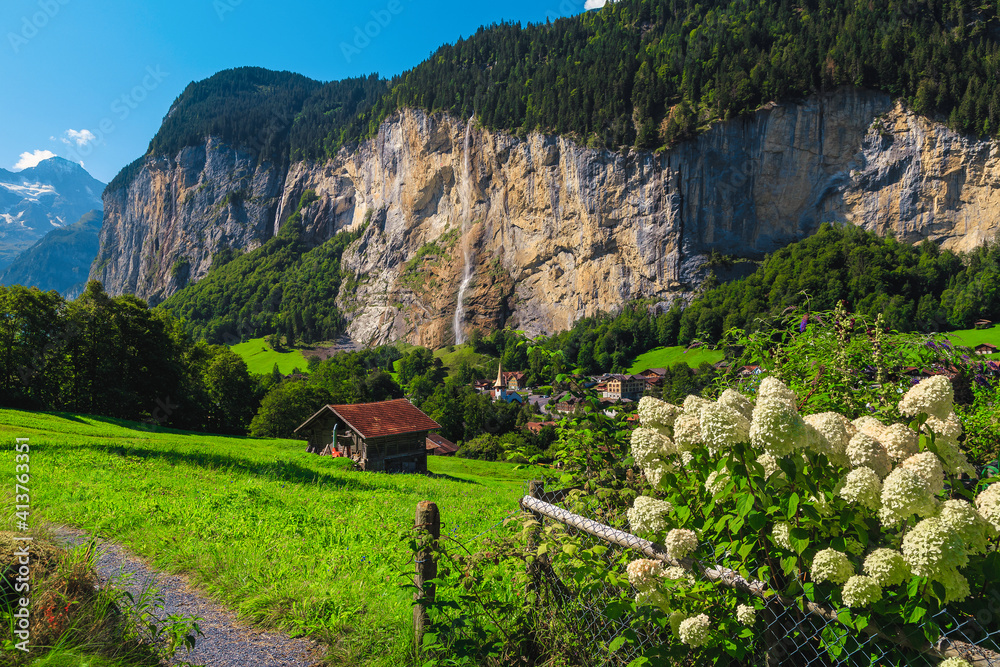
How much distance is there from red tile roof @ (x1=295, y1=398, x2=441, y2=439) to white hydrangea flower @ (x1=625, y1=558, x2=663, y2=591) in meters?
20.5

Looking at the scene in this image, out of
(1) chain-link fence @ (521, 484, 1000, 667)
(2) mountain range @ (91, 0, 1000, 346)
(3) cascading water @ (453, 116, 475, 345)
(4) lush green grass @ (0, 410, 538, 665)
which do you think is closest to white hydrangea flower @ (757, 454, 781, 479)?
(1) chain-link fence @ (521, 484, 1000, 667)

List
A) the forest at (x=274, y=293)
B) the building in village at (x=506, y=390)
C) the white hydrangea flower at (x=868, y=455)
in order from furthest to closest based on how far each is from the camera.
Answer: the forest at (x=274, y=293)
the building in village at (x=506, y=390)
the white hydrangea flower at (x=868, y=455)

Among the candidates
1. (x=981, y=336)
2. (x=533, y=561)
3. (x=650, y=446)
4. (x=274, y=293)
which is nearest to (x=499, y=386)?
(x=533, y=561)

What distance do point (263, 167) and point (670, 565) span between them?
177m

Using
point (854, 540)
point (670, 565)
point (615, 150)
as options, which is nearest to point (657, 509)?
point (670, 565)

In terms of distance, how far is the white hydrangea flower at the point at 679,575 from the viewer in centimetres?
228

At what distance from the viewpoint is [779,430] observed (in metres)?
1.80

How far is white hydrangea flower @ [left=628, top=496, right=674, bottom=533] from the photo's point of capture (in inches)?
91.5

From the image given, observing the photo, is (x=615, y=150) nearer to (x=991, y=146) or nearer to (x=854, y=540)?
(x=991, y=146)

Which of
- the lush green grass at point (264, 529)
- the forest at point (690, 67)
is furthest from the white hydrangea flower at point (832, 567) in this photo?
the forest at point (690, 67)

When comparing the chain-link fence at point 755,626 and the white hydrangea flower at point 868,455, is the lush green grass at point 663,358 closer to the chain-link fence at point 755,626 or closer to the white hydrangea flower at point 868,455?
the chain-link fence at point 755,626

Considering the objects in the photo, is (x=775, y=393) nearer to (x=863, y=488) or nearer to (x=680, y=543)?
(x=863, y=488)

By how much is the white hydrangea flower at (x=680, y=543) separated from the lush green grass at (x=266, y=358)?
300ft

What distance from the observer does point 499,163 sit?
98125 millimetres
